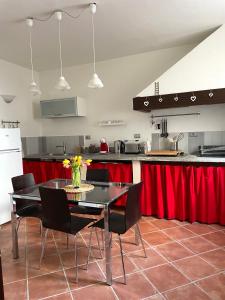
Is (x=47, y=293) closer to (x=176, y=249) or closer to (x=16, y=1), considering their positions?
(x=176, y=249)

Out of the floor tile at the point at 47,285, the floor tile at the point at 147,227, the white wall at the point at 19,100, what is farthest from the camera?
the white wall at the point at 19,100

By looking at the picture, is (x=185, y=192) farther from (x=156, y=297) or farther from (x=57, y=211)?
(x=57, y=211)

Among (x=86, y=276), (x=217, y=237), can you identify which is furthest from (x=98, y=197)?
(x=217, y=237)

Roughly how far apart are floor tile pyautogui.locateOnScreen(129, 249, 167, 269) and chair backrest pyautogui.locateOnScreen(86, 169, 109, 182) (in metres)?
0.90

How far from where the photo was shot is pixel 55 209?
208 cm

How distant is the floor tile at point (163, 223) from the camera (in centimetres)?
314

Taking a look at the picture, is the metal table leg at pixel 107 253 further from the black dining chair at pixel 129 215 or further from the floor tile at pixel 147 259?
the floor tile at pixel 147 259

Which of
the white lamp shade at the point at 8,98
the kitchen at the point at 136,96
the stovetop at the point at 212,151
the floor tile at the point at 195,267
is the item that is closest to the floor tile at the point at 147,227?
the kitchen at the point at 136,96

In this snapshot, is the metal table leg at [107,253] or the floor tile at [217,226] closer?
Answer: the metal table leg at [107,253]

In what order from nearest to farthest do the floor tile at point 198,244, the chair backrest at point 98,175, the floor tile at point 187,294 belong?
1. the floor tile at point 187,294
2. the floor tile at point 198,244
3. the chair backrest at point 98,175

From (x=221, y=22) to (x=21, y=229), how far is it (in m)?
3.64

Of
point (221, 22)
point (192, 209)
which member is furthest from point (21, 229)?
point (221, 22)

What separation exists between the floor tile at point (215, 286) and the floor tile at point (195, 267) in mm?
67

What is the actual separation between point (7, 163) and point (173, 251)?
2.46 meters
